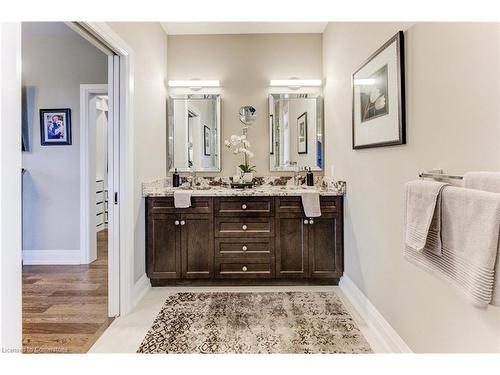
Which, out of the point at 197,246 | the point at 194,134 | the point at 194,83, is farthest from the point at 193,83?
the point at 197,246

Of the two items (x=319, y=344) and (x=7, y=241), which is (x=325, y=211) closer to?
(x=319, y=344)

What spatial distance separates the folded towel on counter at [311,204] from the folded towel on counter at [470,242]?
60.5 inches

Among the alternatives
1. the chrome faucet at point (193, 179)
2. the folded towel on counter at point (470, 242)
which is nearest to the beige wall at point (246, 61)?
the chrome faucet at point (193, 179)

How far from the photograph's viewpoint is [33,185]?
3.60m

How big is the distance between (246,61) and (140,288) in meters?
2.54

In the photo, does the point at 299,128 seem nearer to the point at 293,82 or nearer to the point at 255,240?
the point at 293,82

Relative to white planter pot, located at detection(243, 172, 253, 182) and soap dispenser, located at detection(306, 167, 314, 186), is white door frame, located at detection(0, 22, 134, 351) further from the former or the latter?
soap dispenser, located at detection(306, 167, 314, 186)

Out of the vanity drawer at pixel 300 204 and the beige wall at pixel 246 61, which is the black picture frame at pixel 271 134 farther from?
the vanity drawer at pixel 300 204

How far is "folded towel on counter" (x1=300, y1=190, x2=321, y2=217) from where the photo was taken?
2.79 m

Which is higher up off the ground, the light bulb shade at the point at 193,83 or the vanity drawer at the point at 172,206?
the light bulb shade at the point at 193,83

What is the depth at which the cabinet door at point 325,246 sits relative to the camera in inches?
113

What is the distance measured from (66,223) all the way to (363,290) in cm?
324

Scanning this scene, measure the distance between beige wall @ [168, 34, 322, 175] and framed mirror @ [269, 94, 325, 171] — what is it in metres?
0.15
